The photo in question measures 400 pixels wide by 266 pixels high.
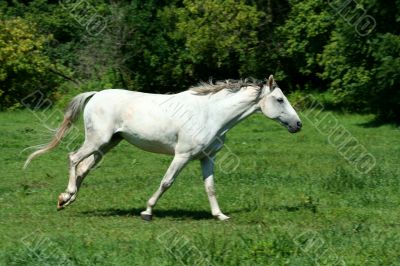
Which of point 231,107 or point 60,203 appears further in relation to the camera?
point 60,203

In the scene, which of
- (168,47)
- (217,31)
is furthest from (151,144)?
(168,47)

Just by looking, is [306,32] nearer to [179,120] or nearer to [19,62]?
[19,62]

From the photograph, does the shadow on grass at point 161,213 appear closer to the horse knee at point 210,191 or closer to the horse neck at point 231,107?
the horse knee at point 210,191

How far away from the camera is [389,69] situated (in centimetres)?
2250

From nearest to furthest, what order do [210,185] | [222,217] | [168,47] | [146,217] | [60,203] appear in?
[146,217]
[222,217]
[210,185]
[60,203]
[168,47]

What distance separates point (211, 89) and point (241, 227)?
6.78 ft

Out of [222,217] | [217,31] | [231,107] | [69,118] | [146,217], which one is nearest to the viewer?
[146,217]

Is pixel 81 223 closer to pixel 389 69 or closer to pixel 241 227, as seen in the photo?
pixel 241 227

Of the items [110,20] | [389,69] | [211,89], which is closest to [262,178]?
[211,89]

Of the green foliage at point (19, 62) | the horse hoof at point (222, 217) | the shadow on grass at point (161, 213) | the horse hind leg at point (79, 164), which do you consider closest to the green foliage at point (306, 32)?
the green foliage at point (19, 62)

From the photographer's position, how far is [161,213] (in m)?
12.3

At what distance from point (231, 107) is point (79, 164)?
236 cm

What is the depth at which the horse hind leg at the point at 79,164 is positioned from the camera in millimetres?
12094

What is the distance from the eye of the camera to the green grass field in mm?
9031
